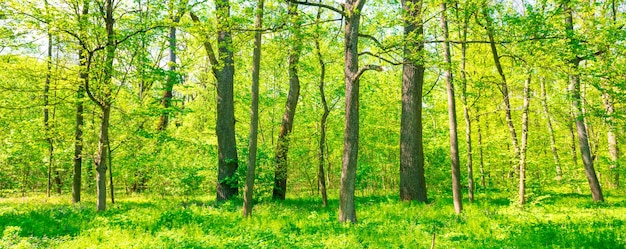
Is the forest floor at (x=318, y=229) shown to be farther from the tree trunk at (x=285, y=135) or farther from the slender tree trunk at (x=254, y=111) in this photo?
the tree trunk at (x=285, y=135)

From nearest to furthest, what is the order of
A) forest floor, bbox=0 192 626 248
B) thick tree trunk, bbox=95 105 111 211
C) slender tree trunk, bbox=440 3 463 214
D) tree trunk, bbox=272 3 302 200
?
1. forest floor, bbox=0 192 626 248
2. slender tree trunk, bbox=440 3 463 214
3. thick tree trunk, bbox=95 105 111 211
4. tree trunk, bbox=272 3 302 200

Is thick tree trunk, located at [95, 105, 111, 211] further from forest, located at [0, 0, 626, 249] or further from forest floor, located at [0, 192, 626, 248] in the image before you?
forest floor, located at [0, 192, 626, 248]

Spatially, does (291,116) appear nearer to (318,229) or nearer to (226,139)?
(226,139)

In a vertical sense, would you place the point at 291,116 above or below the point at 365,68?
below

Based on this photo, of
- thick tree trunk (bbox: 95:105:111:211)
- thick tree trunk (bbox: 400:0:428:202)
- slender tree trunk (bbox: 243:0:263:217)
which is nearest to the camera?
slender tree trunk (bbox: 243:0:263:217)

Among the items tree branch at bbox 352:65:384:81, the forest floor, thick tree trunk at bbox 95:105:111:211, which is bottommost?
the forest floor

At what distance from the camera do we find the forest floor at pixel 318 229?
570 cm

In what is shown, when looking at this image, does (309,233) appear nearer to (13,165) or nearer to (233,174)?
(233,174)

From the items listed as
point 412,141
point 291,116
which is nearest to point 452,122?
point 412,141

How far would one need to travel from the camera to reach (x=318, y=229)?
7141 millimetres

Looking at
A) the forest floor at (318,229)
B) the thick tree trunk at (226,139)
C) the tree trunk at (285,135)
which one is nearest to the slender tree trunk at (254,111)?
the forest floor at (318,229)

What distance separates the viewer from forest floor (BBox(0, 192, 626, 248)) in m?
5.70

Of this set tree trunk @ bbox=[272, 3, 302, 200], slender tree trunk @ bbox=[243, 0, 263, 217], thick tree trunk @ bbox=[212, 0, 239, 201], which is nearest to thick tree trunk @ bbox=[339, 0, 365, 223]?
tree trunk @ bbox=[272, 3, 302, 200]

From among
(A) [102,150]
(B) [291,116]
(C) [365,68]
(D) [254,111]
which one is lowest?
(A) [102,150]
